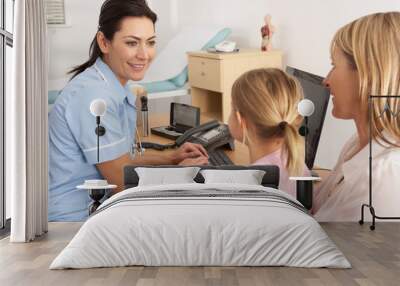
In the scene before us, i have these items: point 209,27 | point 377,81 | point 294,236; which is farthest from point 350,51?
point 294,236

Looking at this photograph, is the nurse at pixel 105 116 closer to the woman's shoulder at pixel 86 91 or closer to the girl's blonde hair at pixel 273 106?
the woman's shoulder at pixel 86 91

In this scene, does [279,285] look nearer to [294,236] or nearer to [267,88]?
[294,236]

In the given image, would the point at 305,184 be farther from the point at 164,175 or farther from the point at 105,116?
the point at 105,116

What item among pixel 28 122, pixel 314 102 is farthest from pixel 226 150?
pixel 28 122

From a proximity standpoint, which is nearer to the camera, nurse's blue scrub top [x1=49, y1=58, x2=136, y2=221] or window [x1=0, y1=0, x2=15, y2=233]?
window [x1=0, y1=0, x2=15, y2=233]

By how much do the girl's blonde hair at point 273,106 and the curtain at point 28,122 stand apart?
5.86 feet

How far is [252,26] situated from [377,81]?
127 centimetres

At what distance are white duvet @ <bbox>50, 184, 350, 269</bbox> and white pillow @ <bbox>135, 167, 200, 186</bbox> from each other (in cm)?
161

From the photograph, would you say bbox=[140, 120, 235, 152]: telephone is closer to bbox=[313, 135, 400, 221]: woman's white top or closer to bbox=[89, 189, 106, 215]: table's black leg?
bbox=[89, 189, 106, 215]: table's black leg

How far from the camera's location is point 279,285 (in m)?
4.81

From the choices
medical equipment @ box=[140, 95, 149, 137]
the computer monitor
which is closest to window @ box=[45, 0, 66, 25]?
medical equipment @ box=[140, 95, 149, 137]

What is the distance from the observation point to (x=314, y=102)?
7.26 metres

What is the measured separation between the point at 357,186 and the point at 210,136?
143 centimetres

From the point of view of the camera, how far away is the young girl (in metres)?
7.24
